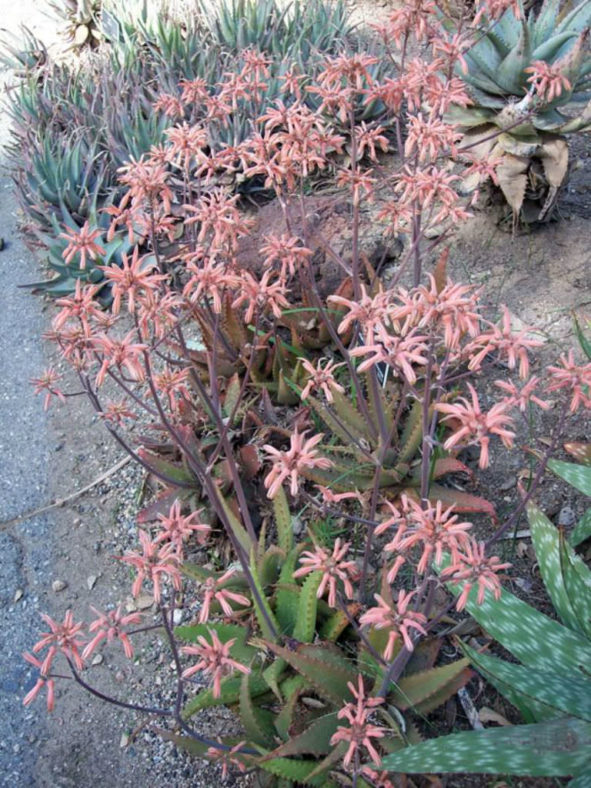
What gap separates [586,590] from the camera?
2.03 metres

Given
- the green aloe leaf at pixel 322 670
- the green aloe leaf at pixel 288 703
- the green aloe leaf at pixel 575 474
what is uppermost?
the green aloe leaf at pixel 575 474

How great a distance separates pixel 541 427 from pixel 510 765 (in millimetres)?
1508

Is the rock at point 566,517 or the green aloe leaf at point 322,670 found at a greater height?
the green aloe leaf at point 322,670

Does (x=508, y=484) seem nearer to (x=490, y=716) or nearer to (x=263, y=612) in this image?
(x=490, y=716)

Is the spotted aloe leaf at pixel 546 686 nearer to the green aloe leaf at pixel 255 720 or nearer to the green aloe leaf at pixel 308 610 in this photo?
the green aloe leaf at pixel 308 610

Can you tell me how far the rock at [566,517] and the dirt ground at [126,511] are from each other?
2 centimetres

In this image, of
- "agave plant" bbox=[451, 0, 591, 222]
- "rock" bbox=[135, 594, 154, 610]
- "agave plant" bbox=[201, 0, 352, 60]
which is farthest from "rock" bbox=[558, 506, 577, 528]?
"agave plant" bbox=[201, 0, 352, 60]

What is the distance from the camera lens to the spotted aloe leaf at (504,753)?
1.58 meters

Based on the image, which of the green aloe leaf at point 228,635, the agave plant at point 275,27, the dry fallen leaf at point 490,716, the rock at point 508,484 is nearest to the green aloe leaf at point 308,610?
the green aloe leaf at point 228,635

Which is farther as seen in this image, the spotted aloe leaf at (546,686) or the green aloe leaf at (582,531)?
the green aloe leaf at (582,531)

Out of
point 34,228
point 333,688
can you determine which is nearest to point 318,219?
point 34,228

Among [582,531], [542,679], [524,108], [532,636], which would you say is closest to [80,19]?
[524,108]

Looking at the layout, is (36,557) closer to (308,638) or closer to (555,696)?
(308,638)

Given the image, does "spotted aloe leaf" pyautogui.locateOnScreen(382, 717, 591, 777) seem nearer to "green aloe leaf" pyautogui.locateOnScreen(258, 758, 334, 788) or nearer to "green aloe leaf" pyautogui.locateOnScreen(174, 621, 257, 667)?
"green aloe leaf" pyautogui.locateOnScreen(258, 758, 334, 788)
